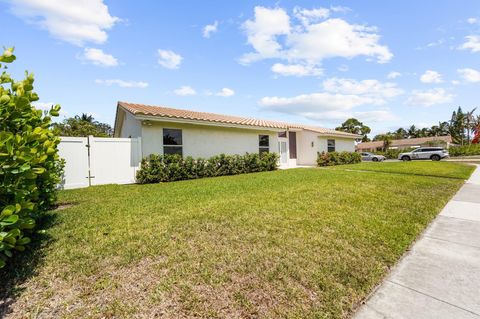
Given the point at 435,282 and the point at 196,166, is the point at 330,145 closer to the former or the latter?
the point at 196,166

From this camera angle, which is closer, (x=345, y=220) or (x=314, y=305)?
(x=314, y=305)

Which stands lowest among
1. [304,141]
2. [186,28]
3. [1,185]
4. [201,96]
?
[1,185]

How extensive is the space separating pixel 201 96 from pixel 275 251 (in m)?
16.6

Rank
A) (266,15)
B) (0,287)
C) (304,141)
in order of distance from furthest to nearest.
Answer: (304,141), (266,15), (0,287)

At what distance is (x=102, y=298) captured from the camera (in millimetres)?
2342

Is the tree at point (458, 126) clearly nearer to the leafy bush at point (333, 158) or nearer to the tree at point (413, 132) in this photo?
the tree at point (413, 132)

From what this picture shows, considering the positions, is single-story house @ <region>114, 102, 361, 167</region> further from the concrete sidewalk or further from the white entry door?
the concrete sidewalk

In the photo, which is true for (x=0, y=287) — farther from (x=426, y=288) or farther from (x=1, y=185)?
(x=426, y=288)

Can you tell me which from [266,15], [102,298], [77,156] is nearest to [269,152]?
[266,15]

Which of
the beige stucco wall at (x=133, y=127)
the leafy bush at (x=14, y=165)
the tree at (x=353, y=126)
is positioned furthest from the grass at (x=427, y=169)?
the tree at (x=353, y=126)

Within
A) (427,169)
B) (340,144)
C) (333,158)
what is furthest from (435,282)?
(340,144)

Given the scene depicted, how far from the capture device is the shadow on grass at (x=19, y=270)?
2.36 metres

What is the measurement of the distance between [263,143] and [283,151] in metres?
3.33

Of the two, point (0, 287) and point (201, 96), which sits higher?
point (201, 96)
